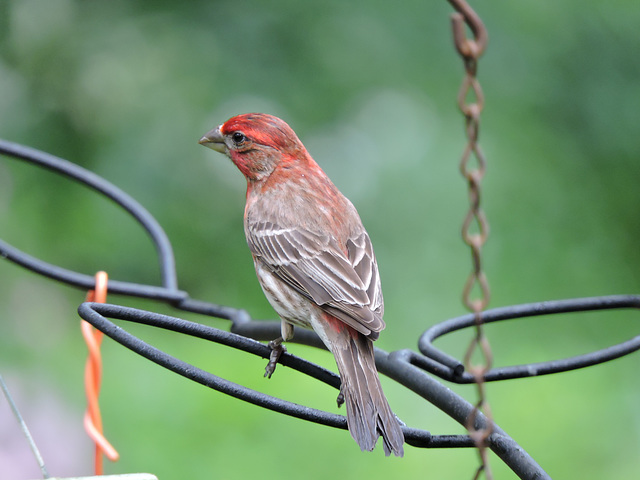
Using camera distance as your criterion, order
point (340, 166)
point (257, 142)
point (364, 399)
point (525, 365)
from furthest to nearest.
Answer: point (340, 166) → point (257, 142) → point (525, 365) → point (364, 399)

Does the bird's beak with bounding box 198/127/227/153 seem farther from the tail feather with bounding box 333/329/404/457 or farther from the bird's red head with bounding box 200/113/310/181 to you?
the tail feather with bounding box 333/329/404/457

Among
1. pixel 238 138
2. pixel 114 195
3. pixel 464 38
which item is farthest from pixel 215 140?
pixel 464 38

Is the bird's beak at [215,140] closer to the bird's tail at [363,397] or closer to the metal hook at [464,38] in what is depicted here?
the bird's tail at [363,397]

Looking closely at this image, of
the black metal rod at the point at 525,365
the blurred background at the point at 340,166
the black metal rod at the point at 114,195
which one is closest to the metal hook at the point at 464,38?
the black metal rod at the point at 525,365

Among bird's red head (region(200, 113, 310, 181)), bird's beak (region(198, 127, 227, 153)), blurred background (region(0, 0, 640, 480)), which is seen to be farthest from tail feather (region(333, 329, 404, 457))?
blurred background (region(0, 0, 640, 480))

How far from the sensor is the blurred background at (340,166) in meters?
3.56

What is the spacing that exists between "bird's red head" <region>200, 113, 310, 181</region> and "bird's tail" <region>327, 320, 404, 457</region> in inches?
30.9

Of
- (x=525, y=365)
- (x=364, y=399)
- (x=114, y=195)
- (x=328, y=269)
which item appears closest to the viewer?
(x=364, y=399)

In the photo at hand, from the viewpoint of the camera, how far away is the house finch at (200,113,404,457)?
6.49ft

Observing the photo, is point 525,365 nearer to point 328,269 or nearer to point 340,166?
point 328,269

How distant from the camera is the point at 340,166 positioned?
4.14m

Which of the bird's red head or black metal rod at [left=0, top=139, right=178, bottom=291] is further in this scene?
the bird's red head

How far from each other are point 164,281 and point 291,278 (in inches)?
15.6

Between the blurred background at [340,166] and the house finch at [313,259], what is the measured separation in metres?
0.95
